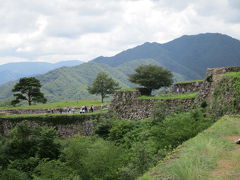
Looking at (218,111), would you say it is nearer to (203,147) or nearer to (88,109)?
(203,147)

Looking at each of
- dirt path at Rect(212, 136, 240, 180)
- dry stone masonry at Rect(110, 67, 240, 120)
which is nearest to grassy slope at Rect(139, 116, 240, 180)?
dirt path at Rect(212, 136, 240, 180)

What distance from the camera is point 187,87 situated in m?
23.9

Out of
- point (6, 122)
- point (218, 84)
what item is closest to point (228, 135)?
point (218, 84)

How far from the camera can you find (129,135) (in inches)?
801

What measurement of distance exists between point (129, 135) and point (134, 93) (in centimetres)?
508

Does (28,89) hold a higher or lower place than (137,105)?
higher

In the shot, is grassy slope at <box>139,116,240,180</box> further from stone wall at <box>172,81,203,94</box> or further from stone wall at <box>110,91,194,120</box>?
stone wall at <box>172,81,203,94</box>

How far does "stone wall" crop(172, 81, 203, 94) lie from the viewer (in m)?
23.0

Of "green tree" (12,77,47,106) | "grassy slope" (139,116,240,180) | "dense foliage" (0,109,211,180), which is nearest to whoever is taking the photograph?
"grassy slope" (139,116,240,180)

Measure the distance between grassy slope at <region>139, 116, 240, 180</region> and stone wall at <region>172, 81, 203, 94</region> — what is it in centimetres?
1437

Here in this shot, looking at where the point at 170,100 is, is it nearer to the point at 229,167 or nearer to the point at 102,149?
the point at 102,149

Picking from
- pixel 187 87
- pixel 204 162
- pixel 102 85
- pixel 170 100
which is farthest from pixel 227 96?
pixel 102 85

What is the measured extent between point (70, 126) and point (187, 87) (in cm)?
1181

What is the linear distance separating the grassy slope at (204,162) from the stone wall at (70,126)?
17478mm
